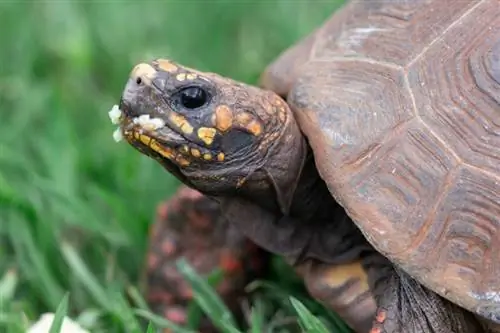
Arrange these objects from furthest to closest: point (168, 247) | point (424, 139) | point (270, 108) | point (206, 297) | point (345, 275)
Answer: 1. point (168, 247)
2. point (206, 297)
3. point (345, 275)
4. point (270, 108)
5. point (424, 139)

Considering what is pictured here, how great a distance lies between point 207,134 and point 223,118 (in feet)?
0.16

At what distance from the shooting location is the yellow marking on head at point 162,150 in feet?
6.06

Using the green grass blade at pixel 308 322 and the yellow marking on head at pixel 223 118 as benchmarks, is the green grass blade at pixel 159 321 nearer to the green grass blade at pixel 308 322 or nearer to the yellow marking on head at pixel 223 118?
the green grass blade at pixel 308 322

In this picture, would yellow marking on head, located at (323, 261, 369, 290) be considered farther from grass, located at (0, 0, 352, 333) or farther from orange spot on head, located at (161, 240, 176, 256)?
orange spot on head, located at (161, 240, 176, 256)

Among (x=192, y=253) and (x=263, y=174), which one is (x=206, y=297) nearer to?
(x=192, y=253)

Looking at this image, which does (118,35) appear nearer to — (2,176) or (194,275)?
(2,176)

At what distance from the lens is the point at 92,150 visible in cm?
288

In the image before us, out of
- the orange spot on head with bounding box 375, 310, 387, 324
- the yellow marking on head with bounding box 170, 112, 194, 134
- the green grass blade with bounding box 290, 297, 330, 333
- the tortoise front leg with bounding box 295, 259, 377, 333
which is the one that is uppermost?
the yellow marking on head with bounding box 170, 112, 194, 134

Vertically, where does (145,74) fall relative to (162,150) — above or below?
above

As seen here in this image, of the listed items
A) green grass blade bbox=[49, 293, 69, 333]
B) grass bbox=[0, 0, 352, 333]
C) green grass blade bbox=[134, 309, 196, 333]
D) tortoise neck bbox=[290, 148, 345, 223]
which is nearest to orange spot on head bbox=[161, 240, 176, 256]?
grass bbox=[0, 0, 352, 333]

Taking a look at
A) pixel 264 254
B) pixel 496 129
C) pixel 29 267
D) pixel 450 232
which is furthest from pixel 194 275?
pixel 496 129

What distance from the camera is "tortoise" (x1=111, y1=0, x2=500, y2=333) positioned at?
1.77 meters

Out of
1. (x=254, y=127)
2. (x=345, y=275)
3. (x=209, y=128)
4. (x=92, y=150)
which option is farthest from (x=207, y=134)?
(x=92, y=150)

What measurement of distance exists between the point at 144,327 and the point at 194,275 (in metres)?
0.20
